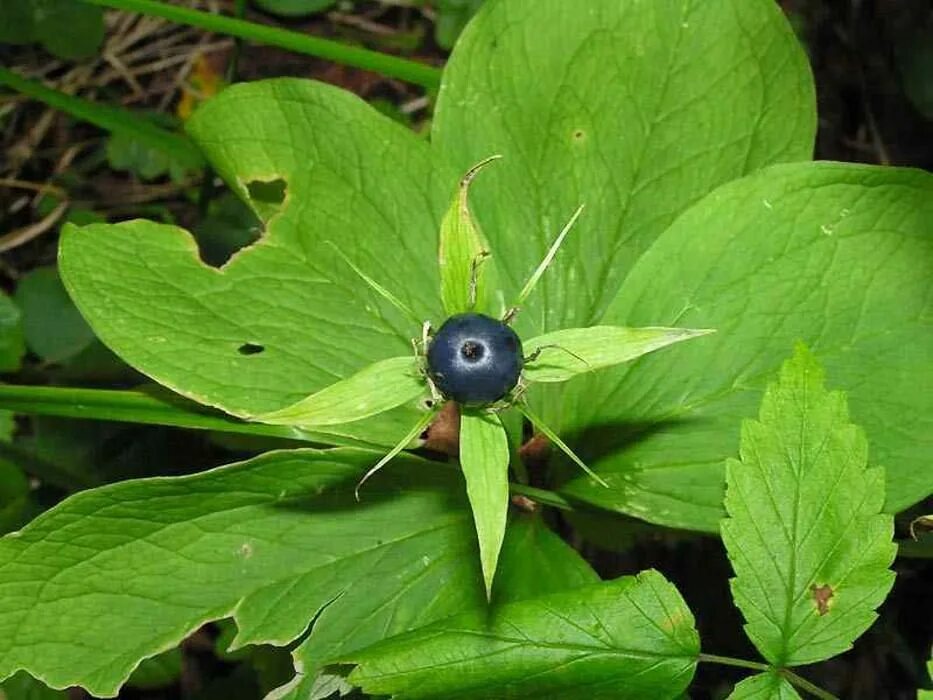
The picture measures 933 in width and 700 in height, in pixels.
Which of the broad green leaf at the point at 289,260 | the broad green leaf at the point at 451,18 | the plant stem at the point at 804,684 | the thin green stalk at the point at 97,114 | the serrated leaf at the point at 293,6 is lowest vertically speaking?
the plant stem at the point at 804,684

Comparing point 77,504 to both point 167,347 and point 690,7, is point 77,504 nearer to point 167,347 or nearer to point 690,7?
point 167,347

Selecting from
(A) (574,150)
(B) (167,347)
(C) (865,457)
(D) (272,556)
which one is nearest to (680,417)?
(C) (865,457)

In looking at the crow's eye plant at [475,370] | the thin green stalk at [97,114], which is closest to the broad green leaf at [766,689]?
the crow's eye plant at [475,370]

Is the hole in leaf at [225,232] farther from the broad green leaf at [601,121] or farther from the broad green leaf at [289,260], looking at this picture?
the broad green leaf at [601,121]

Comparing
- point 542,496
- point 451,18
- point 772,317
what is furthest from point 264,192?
point 451,18

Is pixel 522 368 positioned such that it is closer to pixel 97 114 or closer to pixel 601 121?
pixel 601 121
